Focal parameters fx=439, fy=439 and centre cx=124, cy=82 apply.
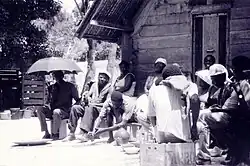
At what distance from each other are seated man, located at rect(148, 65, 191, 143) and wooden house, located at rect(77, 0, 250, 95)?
3.86 m

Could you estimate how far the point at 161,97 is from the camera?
651cm

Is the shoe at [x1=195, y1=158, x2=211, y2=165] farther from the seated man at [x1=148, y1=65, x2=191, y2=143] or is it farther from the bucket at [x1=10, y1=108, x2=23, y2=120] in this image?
the bucket at [x1=10, y1=108, x2=23, y2=120]

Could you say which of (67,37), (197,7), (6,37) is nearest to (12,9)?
(6,37)

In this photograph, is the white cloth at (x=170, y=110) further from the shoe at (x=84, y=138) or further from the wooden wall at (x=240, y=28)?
the shoe at (x=84, y=138)

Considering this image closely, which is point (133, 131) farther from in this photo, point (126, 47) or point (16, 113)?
point (16, 113)

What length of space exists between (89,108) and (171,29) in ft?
9.50

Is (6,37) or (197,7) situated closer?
(197,7)

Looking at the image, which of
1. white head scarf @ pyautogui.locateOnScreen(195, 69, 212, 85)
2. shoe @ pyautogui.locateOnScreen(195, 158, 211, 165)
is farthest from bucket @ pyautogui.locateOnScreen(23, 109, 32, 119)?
shoe @ pyautogui.locateOnScreen(195, 158, 211, 165)

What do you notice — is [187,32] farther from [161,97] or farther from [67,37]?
[67,37]

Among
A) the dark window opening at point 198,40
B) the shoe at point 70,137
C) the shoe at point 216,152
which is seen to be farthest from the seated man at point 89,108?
the shoe at point 216,152

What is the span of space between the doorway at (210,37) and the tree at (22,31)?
36.6 ft

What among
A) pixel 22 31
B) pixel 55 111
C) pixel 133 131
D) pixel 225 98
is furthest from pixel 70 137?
pixel 22 31

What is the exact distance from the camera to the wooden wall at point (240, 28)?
9836 mm

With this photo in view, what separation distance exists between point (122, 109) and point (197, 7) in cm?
309
